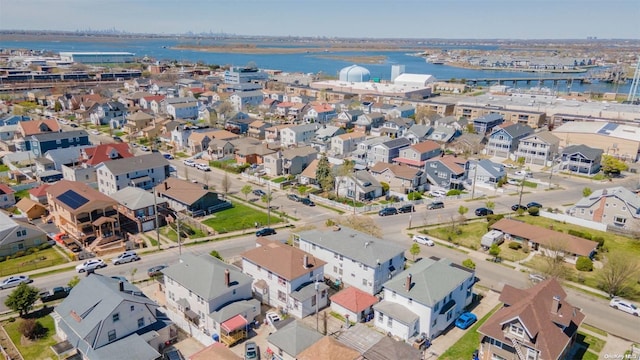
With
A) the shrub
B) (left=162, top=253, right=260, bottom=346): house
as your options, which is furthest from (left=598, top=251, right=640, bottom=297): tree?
(left=162, top=253, right=260, bottom=346): house

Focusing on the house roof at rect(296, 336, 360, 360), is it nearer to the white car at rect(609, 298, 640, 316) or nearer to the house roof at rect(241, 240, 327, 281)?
the house roof at rect(241, 240, 327, 281)

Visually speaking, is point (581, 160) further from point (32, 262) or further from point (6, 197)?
point (6, 197)

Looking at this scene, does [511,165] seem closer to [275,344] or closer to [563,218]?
[563,218]

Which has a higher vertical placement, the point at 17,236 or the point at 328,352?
the point at 328,352

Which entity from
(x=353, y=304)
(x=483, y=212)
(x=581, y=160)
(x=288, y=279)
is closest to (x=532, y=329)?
(x=353, y=304)

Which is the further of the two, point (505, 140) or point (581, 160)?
point (505, 140)

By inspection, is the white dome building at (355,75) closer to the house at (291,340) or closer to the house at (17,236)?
the house at (17,236)
